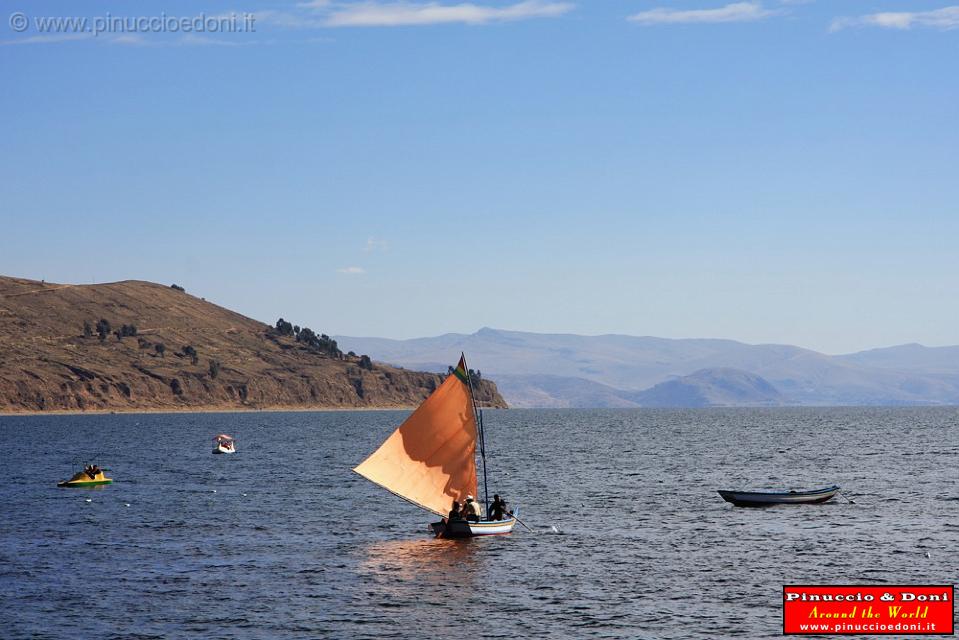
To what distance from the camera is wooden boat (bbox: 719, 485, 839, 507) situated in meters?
81.4

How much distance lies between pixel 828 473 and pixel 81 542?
3105 inches

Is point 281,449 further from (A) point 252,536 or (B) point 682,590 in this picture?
(B) point 682,590

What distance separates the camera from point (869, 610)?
44.4m

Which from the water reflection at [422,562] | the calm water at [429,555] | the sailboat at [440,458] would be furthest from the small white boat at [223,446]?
the water reflection at [422,562]

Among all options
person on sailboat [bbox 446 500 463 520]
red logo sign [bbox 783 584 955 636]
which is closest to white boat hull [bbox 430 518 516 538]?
person on sailboat [bbox 446 500 463 520]

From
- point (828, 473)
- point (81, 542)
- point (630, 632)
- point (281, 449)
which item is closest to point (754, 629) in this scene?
point (630, 632)

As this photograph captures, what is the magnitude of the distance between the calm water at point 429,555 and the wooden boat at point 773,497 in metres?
1.38

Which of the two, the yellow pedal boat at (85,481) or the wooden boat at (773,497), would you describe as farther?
the yellow pedal boat at (85,481)

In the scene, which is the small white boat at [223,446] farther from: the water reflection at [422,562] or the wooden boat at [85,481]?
the water reflection at [422,562]

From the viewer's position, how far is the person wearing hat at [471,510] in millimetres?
62969

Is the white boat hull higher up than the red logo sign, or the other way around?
the white boat hull

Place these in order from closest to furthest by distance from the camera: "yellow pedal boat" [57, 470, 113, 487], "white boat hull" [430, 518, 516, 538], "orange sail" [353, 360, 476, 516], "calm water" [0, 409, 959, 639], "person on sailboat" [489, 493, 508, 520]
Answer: "calm water" [0, 409, 959, 639] < "orange sail" [353, 360, 476, 516] < "white boat hull" [430, 518, 516, 538] < "person on sailboat" [489, 493, 508, 520] < "yellow pedal boat" [57, 470, 113, 487]

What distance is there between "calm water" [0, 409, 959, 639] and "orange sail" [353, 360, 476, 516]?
3088 mm

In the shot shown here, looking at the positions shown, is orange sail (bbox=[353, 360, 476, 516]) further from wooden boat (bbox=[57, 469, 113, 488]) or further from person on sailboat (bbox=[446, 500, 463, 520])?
wooden boat (bbox=[57, 469, 113, 488])
